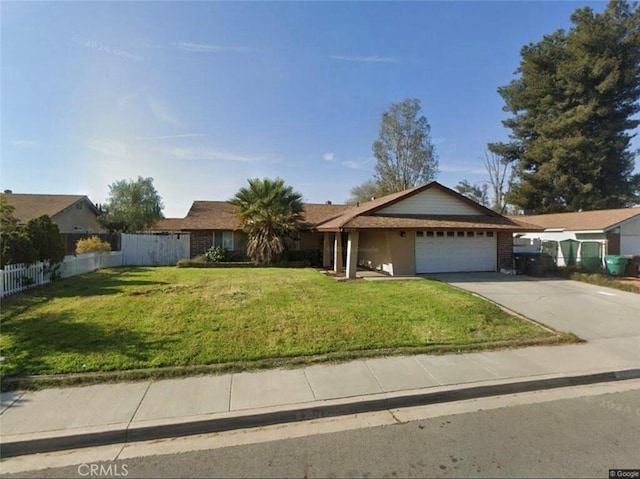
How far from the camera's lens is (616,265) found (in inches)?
555

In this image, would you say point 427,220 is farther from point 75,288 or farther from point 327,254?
point 75,288

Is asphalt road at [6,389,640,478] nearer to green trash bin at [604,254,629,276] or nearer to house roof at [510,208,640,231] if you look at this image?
green trash bin at [604,254,629,276]

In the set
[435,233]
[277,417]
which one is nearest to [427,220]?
[435,233]

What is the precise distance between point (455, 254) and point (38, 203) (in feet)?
92.3

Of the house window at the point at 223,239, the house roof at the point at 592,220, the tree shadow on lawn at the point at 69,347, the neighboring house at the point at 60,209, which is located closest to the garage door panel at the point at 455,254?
the house roof at the point at 592,220

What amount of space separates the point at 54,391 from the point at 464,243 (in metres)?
14.0

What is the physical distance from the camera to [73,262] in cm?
1191

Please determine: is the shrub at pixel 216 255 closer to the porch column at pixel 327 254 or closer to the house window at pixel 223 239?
the house window at pixel 223 239

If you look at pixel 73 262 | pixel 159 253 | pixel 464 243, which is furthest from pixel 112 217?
pixel 464 243

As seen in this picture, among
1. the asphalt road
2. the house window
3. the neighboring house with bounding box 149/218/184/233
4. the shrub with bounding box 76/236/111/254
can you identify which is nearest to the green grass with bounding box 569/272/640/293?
the asphalt road

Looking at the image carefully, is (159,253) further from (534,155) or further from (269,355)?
(534,155)

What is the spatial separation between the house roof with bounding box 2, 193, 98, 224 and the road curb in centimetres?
2346

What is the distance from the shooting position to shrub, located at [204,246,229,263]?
56.1 ft

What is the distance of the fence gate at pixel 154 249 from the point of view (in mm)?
17797
